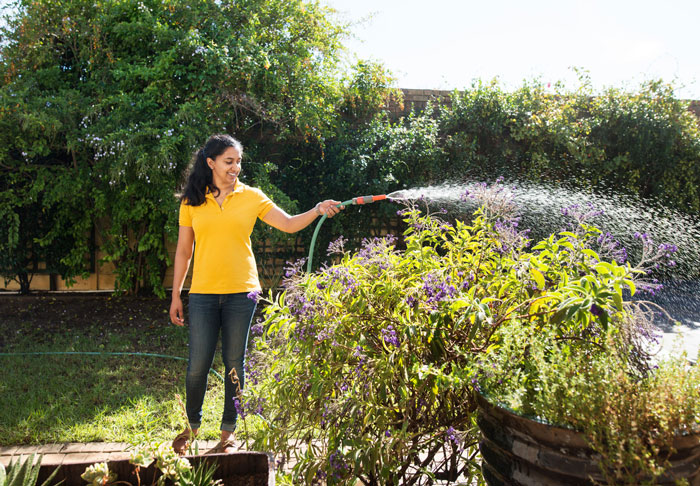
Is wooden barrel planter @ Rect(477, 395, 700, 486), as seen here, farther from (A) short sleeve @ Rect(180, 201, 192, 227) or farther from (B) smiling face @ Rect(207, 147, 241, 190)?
(A) short sleeve @ Rect(180, 201, 192, 227)

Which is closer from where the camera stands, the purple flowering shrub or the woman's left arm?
the purple flowering shrub

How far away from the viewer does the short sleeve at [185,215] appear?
2.81 metres

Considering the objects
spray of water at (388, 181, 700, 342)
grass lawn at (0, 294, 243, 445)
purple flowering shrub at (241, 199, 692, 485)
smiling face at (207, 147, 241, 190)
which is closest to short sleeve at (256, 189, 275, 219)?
smiling face at (207, 147, 241, 190)

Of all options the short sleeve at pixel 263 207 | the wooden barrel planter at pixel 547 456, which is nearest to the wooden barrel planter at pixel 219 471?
the wooden barrel planter at pixel 547 456

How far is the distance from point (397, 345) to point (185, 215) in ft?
5.20

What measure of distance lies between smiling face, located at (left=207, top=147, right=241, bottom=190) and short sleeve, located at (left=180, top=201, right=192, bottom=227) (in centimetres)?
22

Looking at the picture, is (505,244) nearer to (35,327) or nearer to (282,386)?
(282,386)

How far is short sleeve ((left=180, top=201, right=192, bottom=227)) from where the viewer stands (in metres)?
2.81

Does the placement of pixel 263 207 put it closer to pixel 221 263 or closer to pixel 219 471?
pixel 221 263

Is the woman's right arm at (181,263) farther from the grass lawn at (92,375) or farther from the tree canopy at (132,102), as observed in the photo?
the tree canopy at (132,102)

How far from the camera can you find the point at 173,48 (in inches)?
221

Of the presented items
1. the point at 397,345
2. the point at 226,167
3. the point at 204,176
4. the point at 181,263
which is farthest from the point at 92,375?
the point at 397,345

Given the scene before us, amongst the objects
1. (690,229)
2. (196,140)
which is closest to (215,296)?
(196,140)

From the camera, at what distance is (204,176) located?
9.12 feet
